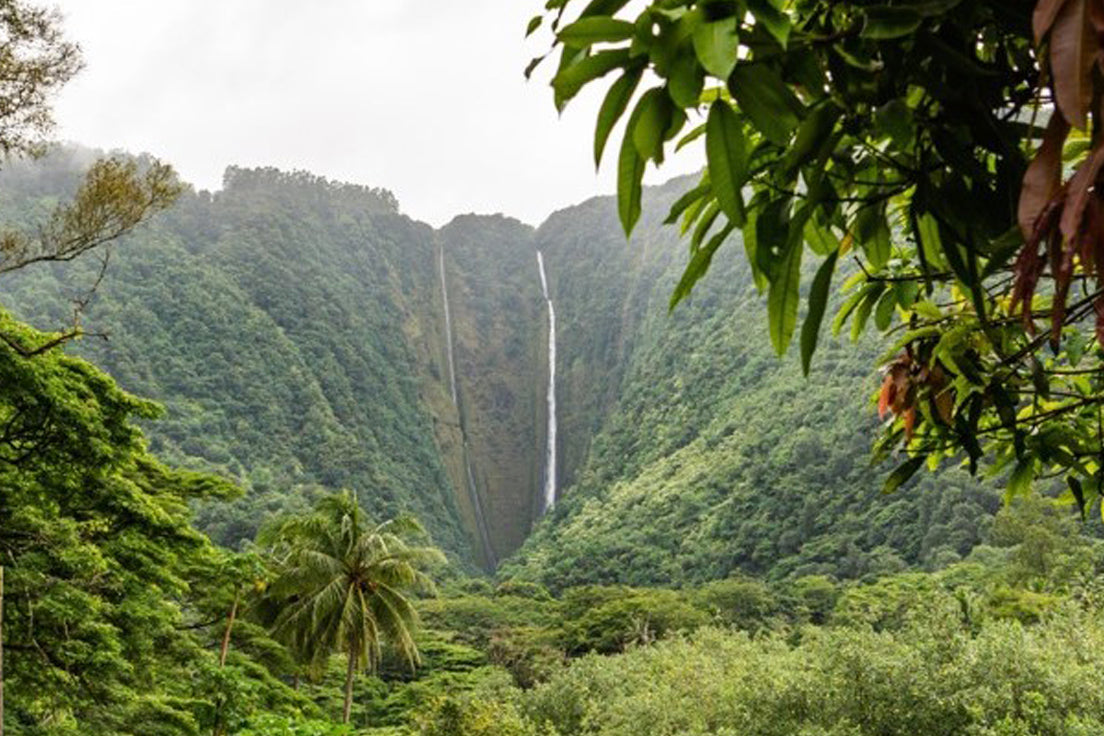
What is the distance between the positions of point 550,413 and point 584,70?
8461cm

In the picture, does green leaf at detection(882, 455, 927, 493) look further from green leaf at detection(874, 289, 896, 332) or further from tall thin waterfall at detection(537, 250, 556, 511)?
tall thin waterfall at detection(537, 250, 556, 511)

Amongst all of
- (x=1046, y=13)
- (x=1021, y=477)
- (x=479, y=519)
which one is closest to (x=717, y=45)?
(x=1046, y=13)

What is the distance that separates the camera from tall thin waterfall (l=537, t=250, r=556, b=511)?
75312 mm

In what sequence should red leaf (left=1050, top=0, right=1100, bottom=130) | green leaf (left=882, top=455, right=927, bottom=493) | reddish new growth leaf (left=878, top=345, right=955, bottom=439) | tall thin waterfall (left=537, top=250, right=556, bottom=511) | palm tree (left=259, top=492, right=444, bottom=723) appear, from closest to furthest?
red leaf (left=1050, top=0, right=1100, bottom=130)
reddish new growth leaf (left=878, top=345, right=955, bottom=439)
green leaf (left=882, top=455, right=927, bottom=493)
palm tree (left=259, top=492, right=444, bottom=723)
tall thin waterfall (left=537, top=250, right=556, bottom=511)

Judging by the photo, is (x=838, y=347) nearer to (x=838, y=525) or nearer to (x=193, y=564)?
(x=838, y=525)

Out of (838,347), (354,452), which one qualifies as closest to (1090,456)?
(838,347)

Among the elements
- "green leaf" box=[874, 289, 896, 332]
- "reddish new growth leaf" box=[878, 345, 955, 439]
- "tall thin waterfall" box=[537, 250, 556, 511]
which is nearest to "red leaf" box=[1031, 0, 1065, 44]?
"green leaf" box=[874, 289, 896, 332]

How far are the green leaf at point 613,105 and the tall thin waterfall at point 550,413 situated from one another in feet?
220

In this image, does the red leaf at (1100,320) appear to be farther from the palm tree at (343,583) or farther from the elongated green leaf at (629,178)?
the palm tree at (343,583)

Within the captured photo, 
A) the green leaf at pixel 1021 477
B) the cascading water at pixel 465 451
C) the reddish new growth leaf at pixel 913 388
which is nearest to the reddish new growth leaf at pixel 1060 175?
the reddish new growth leaf at pixel 913 388

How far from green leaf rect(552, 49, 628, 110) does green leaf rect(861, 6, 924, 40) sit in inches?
6.5

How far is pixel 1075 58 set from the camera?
15.6 inches

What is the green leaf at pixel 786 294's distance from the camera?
26.2 inches

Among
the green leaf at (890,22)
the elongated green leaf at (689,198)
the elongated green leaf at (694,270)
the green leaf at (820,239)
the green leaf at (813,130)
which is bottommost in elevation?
the elongated green leaf at (694,270)
